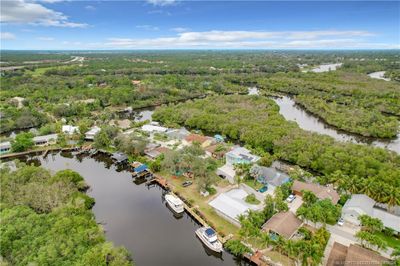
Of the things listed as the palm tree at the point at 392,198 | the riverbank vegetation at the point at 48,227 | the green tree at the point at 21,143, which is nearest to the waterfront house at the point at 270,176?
the palm tree at the point at 392,198

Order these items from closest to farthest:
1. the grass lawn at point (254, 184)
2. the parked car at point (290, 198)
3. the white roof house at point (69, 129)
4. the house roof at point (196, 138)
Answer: the parked car at point (290, 198), the grass lawn at point (254, 184), the house roof at point (196, 138), the white roof house at point (69, 129)

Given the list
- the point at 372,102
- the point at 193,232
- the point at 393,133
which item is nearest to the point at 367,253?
the point at 193,232

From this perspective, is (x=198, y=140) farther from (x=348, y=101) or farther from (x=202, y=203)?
(x=348, y=101)

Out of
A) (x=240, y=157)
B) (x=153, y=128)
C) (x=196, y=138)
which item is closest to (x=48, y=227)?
(x=240, y=157)

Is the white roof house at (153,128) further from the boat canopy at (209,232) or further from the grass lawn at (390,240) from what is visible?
the grass lawn at (390,240)

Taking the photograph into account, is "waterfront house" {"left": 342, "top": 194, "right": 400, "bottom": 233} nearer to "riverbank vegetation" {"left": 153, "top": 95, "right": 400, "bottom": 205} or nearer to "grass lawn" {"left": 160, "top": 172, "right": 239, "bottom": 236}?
"riverbank vegetation" {"left": 153, "top": 95, "right": 400, "bottom": 205}

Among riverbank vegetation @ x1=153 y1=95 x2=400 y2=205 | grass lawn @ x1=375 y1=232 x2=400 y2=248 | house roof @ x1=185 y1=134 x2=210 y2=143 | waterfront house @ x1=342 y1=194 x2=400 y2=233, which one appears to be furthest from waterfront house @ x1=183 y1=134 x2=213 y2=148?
grass lawn @ x1=375 y1=232 x2=400 y2=248

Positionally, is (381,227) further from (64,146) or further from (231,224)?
(64,146)
